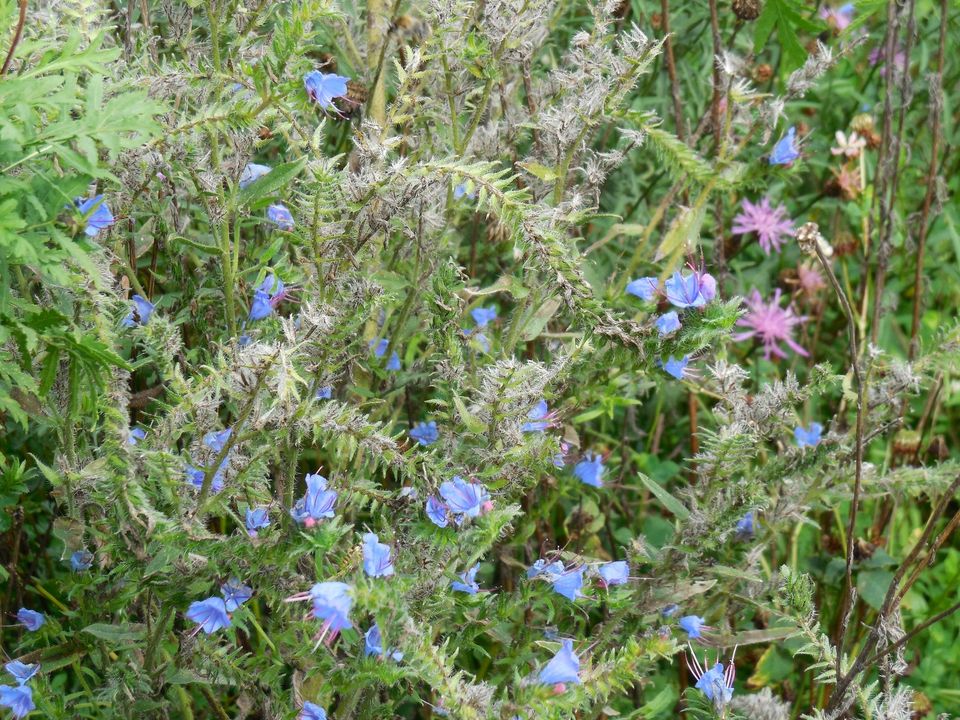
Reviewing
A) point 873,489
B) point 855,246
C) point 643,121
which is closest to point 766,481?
point 873,489

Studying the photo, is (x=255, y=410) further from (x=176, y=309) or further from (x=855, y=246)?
(x=855, y=246)

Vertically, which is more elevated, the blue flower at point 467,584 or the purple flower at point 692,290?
the purple flower at point 692,290

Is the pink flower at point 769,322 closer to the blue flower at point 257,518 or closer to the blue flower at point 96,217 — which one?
the blue flower at point 257,518

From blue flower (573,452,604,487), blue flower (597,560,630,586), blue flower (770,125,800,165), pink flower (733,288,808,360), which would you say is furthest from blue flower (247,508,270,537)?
pink flower (733,288,808,360)

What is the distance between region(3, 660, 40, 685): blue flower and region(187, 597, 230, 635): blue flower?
0.84 feet

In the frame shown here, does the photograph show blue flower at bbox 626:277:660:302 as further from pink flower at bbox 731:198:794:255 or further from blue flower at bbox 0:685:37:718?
blue flower at bbox 0:685:37:718

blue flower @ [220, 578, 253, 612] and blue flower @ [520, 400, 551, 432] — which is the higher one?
blue flower @ [520, 400, 551, 432]

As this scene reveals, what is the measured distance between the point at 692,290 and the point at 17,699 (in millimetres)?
1146

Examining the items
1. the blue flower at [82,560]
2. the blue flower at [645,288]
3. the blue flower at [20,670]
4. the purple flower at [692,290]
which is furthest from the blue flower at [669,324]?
the blue flower at [20,670]

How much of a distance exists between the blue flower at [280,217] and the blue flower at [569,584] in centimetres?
77

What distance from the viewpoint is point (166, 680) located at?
1677 millimetres

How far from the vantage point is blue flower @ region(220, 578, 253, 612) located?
1.61 meters

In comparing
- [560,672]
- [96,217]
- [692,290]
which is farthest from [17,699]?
[692,290]

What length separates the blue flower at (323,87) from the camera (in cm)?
176
